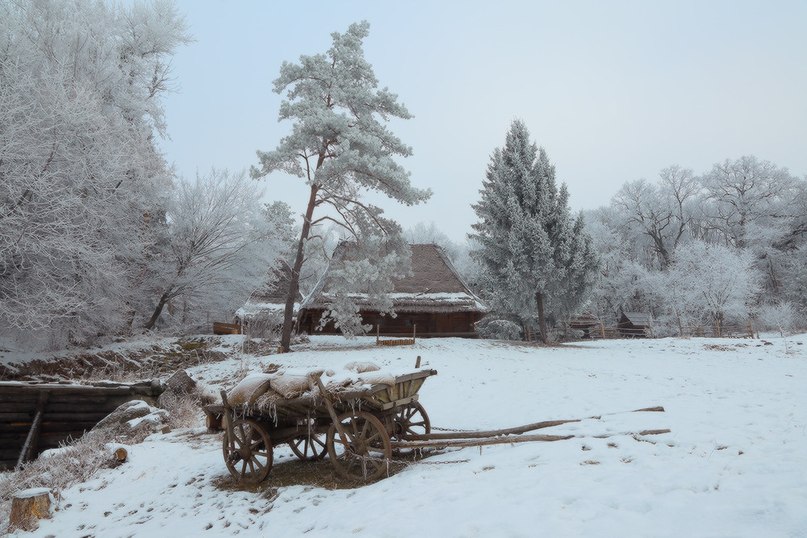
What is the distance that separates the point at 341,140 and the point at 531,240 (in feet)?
35.2

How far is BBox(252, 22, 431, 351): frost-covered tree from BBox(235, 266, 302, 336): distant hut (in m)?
4.87

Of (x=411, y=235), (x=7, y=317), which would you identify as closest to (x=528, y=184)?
(x=7, y=317)

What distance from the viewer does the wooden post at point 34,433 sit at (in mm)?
10656

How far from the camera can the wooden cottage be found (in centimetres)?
2445

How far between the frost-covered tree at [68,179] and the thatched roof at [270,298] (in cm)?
552

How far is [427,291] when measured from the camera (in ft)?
84.2

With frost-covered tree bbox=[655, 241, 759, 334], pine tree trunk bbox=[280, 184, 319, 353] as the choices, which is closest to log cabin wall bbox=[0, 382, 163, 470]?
pine tree trunk bbox=[280, 184, 319, 353]

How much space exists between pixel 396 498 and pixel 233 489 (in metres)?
3.03

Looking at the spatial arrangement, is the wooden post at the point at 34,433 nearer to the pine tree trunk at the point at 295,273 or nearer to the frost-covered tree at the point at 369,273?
the pine tree trunk at the point at 295,273

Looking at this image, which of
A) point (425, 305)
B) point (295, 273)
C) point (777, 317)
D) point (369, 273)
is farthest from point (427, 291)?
point (777, 317)

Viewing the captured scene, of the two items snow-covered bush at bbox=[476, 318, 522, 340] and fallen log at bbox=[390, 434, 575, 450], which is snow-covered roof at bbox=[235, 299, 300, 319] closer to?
snow-covered bush at bbox=[476, 318, 522, 340]

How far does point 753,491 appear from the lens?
419 cm

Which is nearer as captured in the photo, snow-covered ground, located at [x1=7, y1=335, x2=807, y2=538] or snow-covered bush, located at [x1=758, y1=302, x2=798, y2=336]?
snow-covered ground, located at [x1=7, y1=335, x2=807, y2=538]

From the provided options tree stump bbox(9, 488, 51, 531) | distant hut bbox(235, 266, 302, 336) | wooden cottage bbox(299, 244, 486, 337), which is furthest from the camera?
wooden cottage bbox(299, 244, 486, 337)
